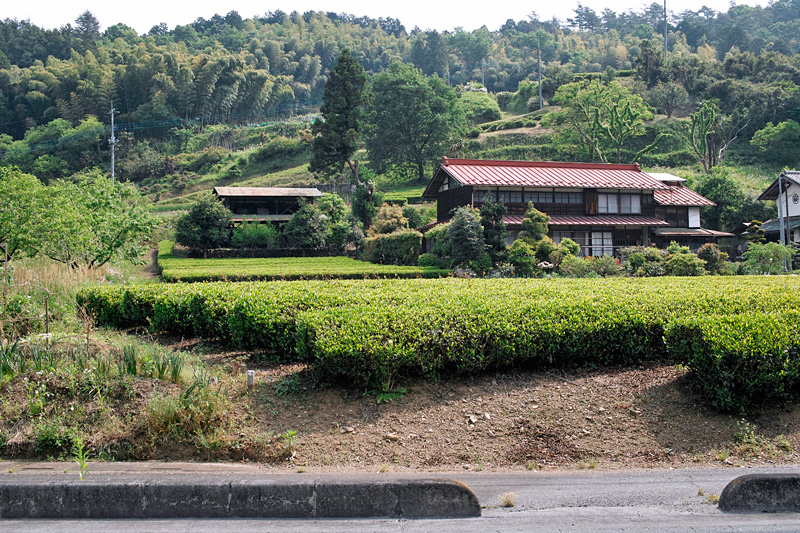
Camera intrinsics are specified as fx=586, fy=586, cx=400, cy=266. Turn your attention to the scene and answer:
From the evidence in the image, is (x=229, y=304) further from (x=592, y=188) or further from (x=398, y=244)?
(x=592, y=188)

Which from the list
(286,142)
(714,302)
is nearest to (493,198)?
(714,302)

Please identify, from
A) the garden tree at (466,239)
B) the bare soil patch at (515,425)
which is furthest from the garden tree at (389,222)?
the bare soil patch at (515,425)

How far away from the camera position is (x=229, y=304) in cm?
815

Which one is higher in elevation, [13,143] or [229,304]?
[13,143]

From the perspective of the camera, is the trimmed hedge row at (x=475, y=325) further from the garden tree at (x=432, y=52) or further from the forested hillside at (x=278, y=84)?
the garden tree at (x=432, y=52)

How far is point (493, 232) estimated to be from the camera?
2570cm

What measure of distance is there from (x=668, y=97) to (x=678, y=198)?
37095mm

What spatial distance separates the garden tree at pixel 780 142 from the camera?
179 ft

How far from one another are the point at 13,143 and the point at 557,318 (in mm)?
85144

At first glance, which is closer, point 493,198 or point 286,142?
point 493,198

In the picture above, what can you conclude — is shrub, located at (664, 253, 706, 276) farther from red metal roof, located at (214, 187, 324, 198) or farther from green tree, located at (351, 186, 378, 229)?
red metal roof, located at (214, 187, 324, 198)

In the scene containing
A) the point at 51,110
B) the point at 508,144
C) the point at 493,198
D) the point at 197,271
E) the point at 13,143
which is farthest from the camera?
the point at 51,110

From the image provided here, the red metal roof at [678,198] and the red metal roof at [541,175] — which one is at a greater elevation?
the red metal roof at [541,175]

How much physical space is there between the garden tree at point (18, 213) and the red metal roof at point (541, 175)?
20542 millimetres
